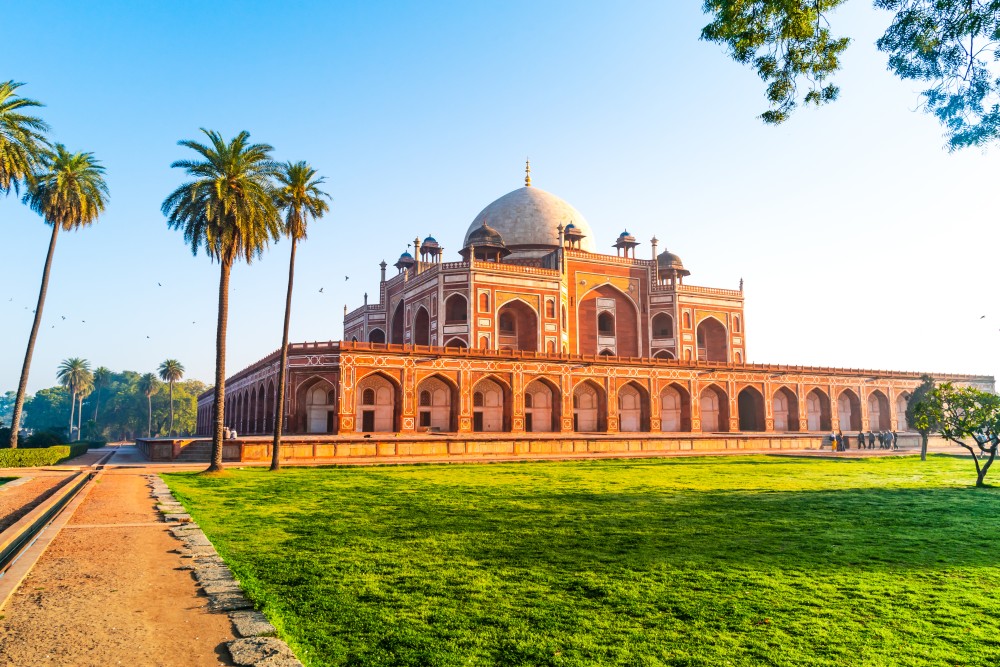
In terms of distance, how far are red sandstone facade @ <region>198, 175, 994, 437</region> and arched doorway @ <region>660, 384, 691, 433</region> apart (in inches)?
3.9

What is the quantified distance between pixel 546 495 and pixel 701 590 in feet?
25.9

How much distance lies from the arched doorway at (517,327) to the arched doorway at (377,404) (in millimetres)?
11408

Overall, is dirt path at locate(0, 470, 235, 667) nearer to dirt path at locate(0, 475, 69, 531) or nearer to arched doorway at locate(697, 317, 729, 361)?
dirt path at locate(0, 475, 69, 531)

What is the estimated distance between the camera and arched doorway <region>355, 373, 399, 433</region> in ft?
130

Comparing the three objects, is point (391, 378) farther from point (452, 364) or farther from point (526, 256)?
point (526, 256)

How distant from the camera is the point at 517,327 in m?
50.6

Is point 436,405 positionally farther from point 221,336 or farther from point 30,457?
point 30,457

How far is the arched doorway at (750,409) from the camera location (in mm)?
49719

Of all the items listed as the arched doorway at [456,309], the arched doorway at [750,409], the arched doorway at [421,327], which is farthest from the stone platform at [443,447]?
the arched doorway at [421,327]

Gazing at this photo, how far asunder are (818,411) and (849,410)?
12.4 feet

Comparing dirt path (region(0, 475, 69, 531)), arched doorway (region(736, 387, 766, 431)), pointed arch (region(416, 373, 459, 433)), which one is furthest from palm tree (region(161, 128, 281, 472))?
arched doorway (region(736, 387, 766, 431))

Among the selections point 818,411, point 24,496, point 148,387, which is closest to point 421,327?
point 818,411

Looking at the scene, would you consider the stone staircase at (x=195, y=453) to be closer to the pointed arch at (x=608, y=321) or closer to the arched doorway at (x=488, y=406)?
the arched doorway at (x=488, y=406)

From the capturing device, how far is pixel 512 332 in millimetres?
50625
